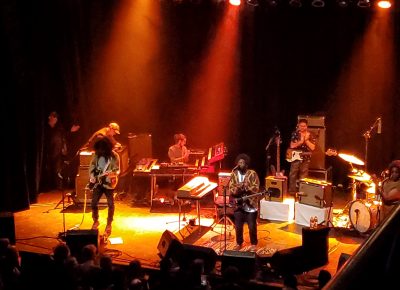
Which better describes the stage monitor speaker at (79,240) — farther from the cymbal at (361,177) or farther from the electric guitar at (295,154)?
the electric guitar at (295,154)

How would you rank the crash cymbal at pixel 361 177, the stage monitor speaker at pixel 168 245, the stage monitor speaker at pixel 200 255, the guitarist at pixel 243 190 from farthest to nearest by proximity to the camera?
the crash cymbal at pixel 361 177 → the guitarist at pixel 243 190 → the stage monitor speaker at pixel 168 245 → the stage monitor speaker at pixel 200 255

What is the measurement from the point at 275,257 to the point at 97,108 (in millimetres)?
8344

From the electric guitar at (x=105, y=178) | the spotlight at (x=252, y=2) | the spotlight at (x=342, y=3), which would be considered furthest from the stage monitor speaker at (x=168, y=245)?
the spotlight at (x=342, y=3)

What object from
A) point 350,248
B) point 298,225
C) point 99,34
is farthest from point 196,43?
point 350,248

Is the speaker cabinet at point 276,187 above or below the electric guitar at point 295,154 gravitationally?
below

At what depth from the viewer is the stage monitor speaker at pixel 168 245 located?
848 cm

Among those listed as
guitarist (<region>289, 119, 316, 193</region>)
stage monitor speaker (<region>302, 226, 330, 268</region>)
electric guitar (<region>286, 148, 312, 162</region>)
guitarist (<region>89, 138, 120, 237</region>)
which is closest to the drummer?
stage monitor speaker (<region>302, 226, 330, 268</region>)

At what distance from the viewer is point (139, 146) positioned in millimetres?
14695

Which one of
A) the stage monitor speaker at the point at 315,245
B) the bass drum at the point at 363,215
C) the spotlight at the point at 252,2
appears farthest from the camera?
the spotlight at the point at 252,2

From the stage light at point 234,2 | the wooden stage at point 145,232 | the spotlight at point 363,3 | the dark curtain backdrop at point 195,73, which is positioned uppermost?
the stage light at point 234,2

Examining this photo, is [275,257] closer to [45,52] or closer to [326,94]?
[326,94]

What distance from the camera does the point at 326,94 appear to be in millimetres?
14312

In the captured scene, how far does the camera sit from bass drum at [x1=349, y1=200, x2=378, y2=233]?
10.7m

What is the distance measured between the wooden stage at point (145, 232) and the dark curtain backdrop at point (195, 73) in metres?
1.09
